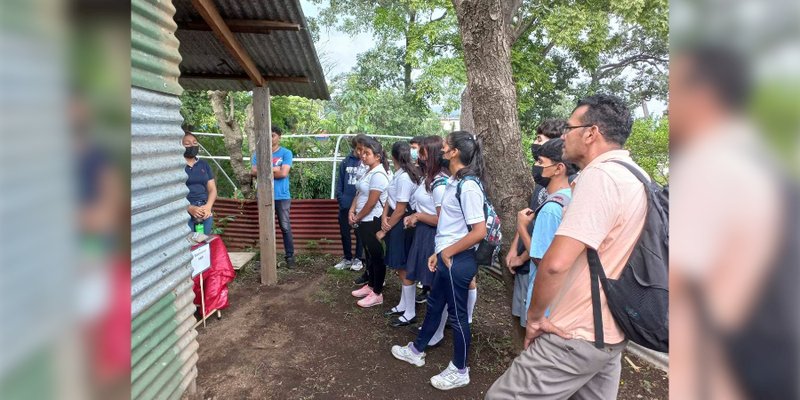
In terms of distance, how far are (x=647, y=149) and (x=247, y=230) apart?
7.91 meters

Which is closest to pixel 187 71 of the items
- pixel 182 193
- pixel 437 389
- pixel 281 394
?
pixel 182 193

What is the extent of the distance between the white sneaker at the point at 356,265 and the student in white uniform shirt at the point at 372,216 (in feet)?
3.16

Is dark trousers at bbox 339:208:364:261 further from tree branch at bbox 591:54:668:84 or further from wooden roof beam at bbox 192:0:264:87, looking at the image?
tree branch at bbox 591:54:668:84

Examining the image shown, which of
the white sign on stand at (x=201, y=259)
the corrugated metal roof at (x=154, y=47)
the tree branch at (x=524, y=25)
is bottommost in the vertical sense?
the white sign on stand at (x=201, y=259)

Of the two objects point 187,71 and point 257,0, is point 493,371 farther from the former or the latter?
point 187,71

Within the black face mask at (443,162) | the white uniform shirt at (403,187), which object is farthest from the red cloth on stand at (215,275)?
the black face mask at (443,162)

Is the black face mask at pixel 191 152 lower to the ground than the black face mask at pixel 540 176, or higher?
higher

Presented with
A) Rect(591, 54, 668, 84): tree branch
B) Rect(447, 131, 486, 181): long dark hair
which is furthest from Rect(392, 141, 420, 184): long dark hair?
Rect(591, 54, 668, 84): tree branch

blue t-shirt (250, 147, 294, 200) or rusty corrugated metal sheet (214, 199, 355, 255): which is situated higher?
blue t-shirt (250, 147, 294, 200)

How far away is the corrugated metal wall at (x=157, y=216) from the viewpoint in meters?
1.85

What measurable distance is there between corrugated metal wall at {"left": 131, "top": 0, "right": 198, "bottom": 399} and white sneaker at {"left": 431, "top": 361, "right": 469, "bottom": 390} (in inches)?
66.2

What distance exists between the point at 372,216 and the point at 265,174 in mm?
1387

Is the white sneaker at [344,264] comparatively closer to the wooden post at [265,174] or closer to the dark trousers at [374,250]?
the wooden post at [265,174]

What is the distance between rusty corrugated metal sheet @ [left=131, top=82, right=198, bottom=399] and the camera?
186cm
